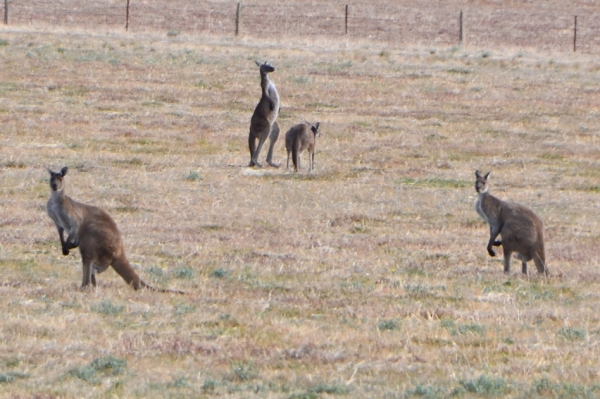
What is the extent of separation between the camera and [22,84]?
2545 cm

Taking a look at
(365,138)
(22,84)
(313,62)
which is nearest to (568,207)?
(365,138)

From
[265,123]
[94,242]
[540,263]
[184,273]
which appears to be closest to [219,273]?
[184,273]

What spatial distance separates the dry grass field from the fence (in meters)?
12.4

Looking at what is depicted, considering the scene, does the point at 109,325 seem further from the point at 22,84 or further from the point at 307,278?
the point at 22,84

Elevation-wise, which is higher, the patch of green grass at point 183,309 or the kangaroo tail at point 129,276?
the kangaroo tail at point 129,276

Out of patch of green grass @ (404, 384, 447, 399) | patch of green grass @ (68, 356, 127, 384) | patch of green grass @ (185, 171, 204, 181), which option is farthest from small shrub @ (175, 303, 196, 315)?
patch of green grass @ (185, 171, 204, 181)

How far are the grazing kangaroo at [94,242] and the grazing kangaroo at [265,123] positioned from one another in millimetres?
8367

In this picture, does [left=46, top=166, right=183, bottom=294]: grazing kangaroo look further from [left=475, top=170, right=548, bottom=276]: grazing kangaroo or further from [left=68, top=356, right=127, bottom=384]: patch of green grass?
[left=475, top=170, right=548, bottom=276]: grazing kangaroo

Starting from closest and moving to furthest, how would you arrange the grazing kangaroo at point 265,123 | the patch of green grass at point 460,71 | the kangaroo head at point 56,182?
the kangaroo head at point 56,182 → the grazing kangaroo at point 265,123 → the patch of green grass at point 460,71

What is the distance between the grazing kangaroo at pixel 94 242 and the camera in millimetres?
8977

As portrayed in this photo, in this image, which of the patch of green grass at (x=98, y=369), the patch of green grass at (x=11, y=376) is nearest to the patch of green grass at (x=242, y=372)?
the patch of green grass at (x=98, y=369)

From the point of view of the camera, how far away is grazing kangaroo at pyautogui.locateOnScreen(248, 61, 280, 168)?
17984 mm

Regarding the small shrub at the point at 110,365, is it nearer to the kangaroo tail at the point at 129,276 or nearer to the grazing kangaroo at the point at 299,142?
the kangaroo tail at the point at 129,276

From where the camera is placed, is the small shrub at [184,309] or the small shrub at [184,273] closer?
the small shrub at [184,309]
